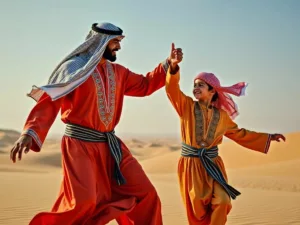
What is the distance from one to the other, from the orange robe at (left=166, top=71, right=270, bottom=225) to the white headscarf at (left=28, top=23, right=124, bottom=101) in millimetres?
901

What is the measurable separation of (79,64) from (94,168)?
106cm

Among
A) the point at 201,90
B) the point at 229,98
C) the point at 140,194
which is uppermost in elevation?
the point at 201,90

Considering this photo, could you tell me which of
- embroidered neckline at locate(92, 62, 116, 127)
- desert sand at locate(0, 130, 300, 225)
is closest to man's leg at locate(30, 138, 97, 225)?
embroidered neckline at locate(92, 62, 116, 127)

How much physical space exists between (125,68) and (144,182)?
51.8 inches

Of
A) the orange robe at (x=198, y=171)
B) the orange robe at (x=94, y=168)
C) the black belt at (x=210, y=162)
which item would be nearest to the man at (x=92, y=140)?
the orange robe at (x=94, y=168)

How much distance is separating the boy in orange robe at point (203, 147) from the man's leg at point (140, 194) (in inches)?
32.0

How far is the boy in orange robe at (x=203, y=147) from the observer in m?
6.69

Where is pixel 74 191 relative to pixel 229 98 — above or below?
below

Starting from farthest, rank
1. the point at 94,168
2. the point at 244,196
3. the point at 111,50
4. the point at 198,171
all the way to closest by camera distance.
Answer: the point at 244,196
the point at 198,171
the point at 111,50
the point at 94,168

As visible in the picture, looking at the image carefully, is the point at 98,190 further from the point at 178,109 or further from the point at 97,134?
the point at 178,109

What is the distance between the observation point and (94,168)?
19.5 ft

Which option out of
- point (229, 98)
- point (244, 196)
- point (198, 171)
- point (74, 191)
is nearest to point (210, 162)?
point (198, 171)

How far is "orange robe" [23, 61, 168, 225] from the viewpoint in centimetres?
562

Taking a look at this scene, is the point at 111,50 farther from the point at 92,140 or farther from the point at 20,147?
the point at 20,147
